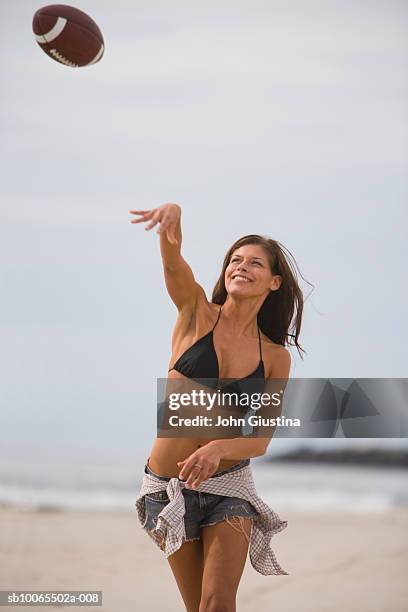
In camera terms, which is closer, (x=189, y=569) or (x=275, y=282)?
(x=189, y=569)

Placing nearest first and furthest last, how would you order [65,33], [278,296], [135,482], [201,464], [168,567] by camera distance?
[201,464]
[278,296]
[65,33]
[168,567]
[135,482]

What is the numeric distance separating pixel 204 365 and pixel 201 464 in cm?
34

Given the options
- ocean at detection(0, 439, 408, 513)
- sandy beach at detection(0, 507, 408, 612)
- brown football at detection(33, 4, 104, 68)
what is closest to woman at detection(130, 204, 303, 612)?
brown football at detection(33, 4, 104, 68)

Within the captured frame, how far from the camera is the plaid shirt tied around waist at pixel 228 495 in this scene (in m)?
2.83

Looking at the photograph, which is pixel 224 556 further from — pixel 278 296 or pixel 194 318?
pixel 278 296

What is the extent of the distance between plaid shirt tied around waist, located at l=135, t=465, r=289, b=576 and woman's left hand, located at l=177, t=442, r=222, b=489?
0.11 m

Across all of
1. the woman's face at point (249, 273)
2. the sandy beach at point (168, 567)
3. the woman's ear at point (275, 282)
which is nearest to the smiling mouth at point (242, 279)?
the woman's face at point (249, 273)

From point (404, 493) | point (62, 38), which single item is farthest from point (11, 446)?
point (62, 38)

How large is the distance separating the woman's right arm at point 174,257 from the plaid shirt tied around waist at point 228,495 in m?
0.55

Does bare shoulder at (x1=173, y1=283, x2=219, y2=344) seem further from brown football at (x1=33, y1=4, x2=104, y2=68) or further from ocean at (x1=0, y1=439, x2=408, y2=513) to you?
ocean at (x1=0, y1=439, x2=408, y2=513)

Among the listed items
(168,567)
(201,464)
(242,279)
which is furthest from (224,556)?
(168,567)

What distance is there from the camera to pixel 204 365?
2.95 meters

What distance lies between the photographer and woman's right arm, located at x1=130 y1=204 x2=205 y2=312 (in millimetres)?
2844

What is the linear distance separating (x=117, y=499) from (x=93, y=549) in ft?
12.8
